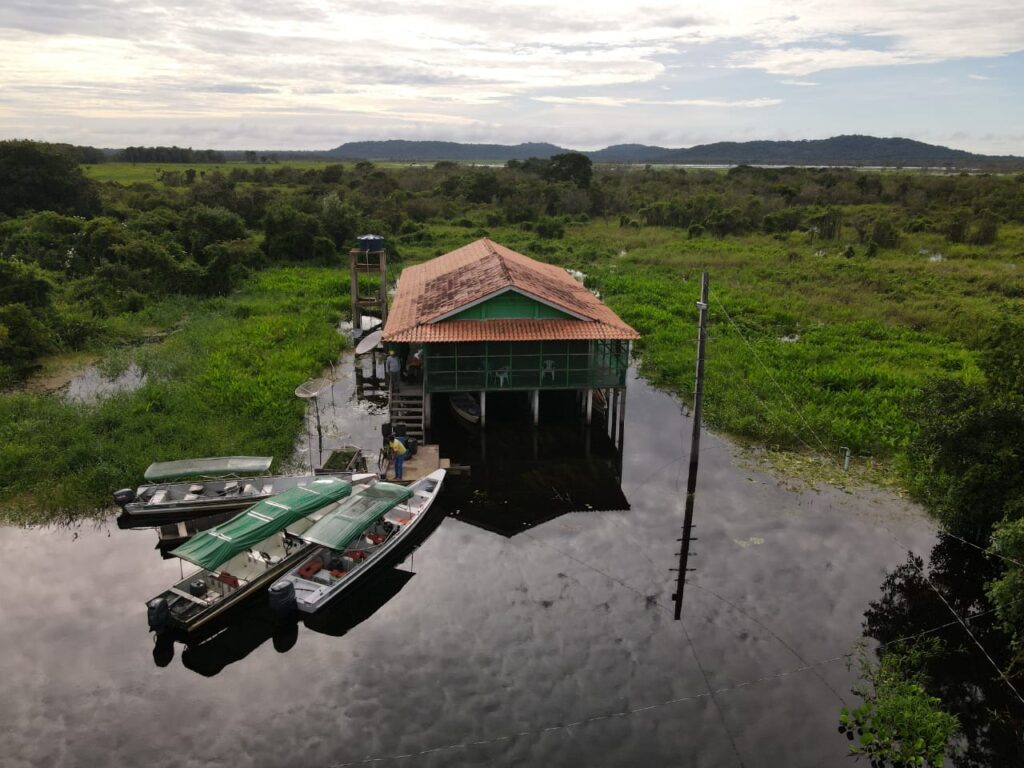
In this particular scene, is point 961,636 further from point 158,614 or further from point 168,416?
point 168,416

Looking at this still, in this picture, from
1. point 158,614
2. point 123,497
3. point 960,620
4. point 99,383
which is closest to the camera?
point 158,614

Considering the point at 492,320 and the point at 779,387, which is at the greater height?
the point at 492,320

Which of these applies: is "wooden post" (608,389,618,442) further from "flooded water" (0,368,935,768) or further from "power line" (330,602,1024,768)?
"power line" (330,602,1024,768)

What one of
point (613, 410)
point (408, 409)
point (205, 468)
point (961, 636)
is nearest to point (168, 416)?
point (205, 468)

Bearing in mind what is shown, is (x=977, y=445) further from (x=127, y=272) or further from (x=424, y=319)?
(x=127, y=272)

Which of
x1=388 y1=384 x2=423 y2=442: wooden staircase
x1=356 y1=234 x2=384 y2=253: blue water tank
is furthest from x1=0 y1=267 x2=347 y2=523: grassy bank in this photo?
x1=356 y1=234 x2=384 y2=253: blue water tank

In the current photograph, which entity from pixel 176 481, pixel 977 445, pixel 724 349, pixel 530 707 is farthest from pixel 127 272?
pixel 977 445

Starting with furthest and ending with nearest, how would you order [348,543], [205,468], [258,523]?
[205,468], [258,523], [348,543]
